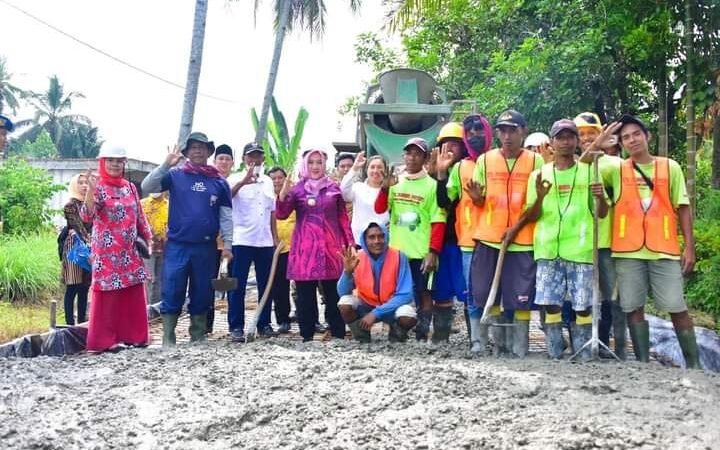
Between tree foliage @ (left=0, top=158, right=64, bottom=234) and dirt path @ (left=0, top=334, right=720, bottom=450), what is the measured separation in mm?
8692

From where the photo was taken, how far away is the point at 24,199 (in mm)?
12766


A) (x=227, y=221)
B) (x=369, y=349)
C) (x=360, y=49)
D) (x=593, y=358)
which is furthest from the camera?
(x=360, y=49)

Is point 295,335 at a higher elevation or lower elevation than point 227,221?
lower

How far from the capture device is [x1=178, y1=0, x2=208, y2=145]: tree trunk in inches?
385

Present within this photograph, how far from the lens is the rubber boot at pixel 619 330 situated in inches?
194

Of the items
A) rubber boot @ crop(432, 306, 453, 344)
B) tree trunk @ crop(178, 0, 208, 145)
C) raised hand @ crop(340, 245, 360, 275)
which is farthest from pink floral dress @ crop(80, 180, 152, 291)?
tree trunk @ crop(178, 0, 208, 145)

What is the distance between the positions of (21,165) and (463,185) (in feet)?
36.3

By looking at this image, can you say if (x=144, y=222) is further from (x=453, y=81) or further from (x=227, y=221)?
(x=453, y=81)

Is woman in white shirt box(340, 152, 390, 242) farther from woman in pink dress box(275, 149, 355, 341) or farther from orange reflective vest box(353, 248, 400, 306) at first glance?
orange reflective vest box(353, 248, 400, 306)

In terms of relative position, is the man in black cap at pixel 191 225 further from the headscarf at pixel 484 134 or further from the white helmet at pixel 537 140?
the white helmet at pixel 537 140

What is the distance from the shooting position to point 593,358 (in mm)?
4527

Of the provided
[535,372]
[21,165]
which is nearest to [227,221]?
[535,372]

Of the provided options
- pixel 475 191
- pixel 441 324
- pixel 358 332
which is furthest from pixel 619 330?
pixel 358 332

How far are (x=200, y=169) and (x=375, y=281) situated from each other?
156 cm
